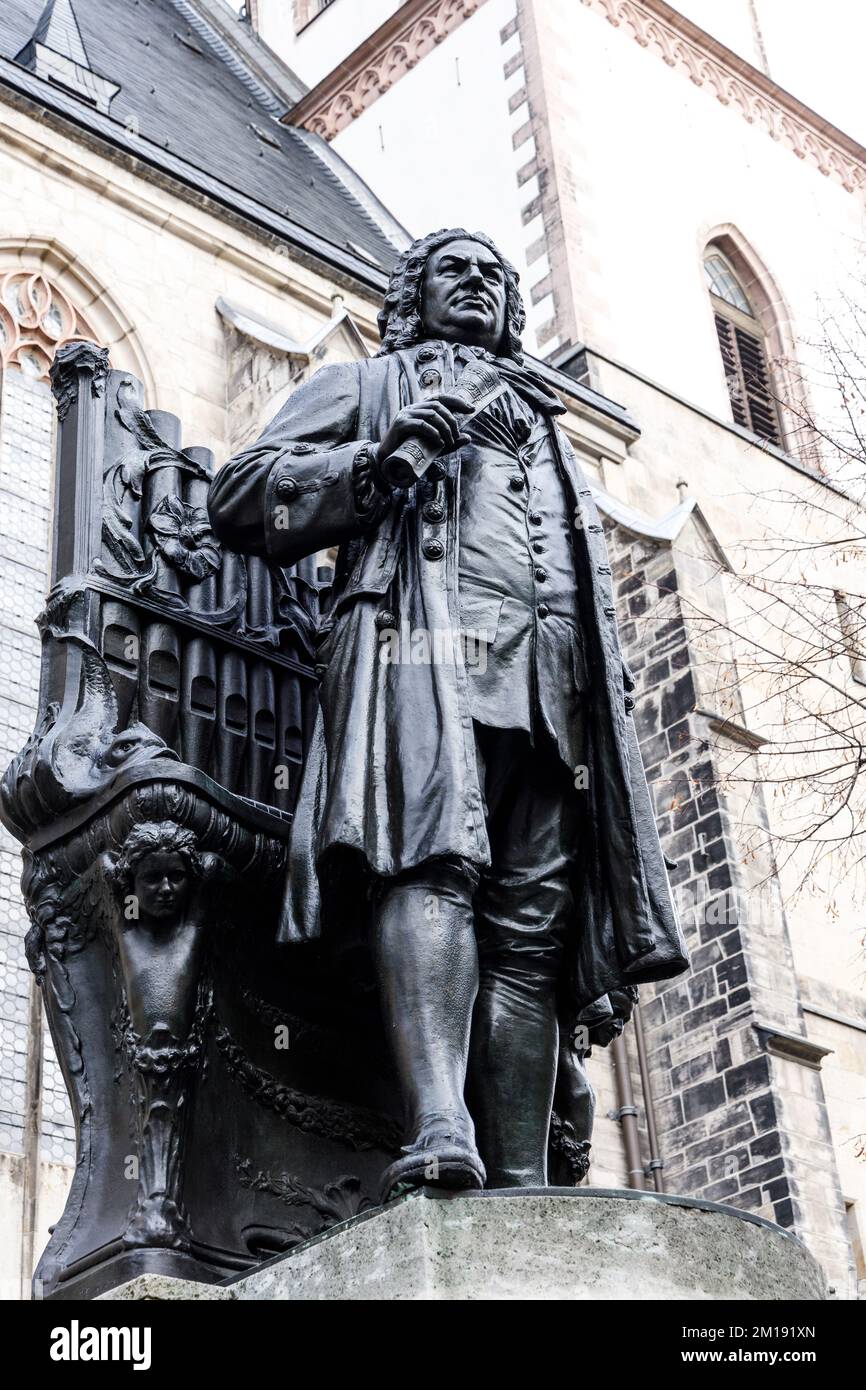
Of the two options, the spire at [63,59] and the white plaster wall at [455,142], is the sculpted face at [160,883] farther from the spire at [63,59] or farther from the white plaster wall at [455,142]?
the white plaster wall at [455,142]

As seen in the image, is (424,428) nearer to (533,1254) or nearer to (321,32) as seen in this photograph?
(533,1254)

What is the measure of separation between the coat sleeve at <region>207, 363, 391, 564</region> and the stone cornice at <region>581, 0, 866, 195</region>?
677 inches

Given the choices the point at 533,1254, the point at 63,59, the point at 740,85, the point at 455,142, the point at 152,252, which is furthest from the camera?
the point at 740,85

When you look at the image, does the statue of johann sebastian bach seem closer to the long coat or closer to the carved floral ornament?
the long coat

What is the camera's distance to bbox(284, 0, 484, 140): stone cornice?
67.2 ft

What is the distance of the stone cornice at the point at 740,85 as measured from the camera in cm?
2088

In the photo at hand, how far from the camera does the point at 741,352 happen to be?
67.0ft

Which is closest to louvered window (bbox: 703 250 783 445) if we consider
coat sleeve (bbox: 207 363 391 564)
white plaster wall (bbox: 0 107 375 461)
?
white plaster wall (bbox: 0 107 375 461)

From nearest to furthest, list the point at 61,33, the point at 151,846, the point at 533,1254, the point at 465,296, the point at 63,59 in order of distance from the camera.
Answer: the point at 533,1254 < the point at 151,846 < the point at 465,296 < the point at 63,59 < the point at 61,33

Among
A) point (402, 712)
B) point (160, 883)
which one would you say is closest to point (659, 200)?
point (402, 712)

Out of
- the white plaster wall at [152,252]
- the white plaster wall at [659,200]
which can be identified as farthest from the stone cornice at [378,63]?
the white plaster wall at [152,252]

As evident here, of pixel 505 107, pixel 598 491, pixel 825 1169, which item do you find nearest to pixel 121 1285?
pixel 825 1169

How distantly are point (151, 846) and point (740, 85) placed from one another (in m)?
19.9

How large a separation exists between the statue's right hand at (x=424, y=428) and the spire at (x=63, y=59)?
35.2ft
